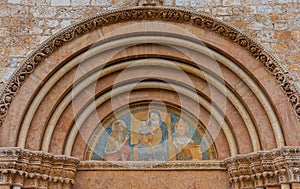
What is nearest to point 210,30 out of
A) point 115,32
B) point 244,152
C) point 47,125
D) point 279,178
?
point 115,32

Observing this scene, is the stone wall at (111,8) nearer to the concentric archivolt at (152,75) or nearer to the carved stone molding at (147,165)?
the concentric archivolt at (152,75)

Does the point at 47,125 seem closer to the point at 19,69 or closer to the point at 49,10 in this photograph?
the point at 19,69

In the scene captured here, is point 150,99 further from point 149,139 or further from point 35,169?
point 35,169

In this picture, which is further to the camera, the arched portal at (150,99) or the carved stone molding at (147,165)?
the carved stone molding at (147,165)

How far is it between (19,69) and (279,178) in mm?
4007

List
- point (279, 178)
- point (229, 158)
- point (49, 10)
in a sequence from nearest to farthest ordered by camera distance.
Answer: point (279, 178)
point (229, 158)
point (49, 10)

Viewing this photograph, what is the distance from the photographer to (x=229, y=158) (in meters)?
5.91

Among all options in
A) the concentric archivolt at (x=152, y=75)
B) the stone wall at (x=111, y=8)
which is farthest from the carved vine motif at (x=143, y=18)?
the stone wall at (x=111, y=8)

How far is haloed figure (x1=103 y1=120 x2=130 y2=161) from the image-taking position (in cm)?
634

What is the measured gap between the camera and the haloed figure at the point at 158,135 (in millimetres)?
6371

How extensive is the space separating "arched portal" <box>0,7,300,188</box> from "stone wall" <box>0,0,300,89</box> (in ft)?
0.53

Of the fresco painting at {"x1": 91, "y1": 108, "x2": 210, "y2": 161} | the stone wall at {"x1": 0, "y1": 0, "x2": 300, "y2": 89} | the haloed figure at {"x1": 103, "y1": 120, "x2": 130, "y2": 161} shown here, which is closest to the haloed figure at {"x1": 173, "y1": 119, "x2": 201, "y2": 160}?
the fresco painting at {"x1": 91, "y1": 108, "x2": 210, "y2": 161}

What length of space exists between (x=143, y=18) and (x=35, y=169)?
2.77 metres

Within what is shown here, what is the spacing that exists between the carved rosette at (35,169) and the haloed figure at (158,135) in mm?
1268
